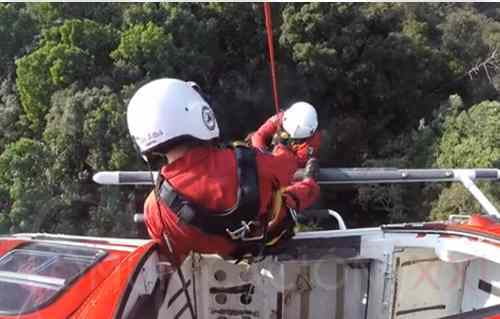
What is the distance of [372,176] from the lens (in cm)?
416

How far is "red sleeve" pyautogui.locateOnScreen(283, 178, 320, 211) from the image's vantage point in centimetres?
336

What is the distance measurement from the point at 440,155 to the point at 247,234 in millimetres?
14643

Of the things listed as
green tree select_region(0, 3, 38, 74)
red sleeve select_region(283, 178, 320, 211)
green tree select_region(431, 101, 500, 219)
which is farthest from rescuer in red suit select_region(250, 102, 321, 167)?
green tree select_region(0, 3, 38, 74)

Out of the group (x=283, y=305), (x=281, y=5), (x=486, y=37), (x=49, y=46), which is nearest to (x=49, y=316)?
(x=283, y=305)

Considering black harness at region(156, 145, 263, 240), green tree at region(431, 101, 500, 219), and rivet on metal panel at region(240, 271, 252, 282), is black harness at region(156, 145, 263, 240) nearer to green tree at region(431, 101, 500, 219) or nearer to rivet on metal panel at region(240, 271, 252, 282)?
rivet on metal panel at region(240, 271, 252, 282)

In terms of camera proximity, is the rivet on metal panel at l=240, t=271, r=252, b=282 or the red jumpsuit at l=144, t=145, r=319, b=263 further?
the rivet on metal panel at l=240, t=271, r=252, b=282

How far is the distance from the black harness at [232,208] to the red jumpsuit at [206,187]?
26 mm

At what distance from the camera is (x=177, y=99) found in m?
2.90

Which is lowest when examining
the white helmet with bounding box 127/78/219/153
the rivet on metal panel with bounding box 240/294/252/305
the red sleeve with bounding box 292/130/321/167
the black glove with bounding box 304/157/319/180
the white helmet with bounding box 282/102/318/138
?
the rivet on metal panel with bounding box 240/294/252/305

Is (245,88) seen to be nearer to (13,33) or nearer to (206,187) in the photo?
(13,33)

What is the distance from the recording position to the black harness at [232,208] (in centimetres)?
287

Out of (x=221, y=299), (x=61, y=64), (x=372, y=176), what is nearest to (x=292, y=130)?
(x=372, y=176)

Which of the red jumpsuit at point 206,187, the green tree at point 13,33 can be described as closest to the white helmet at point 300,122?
the red jumpsuit at point 206,187

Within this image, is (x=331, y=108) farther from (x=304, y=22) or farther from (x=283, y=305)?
(x=283, y=305)
